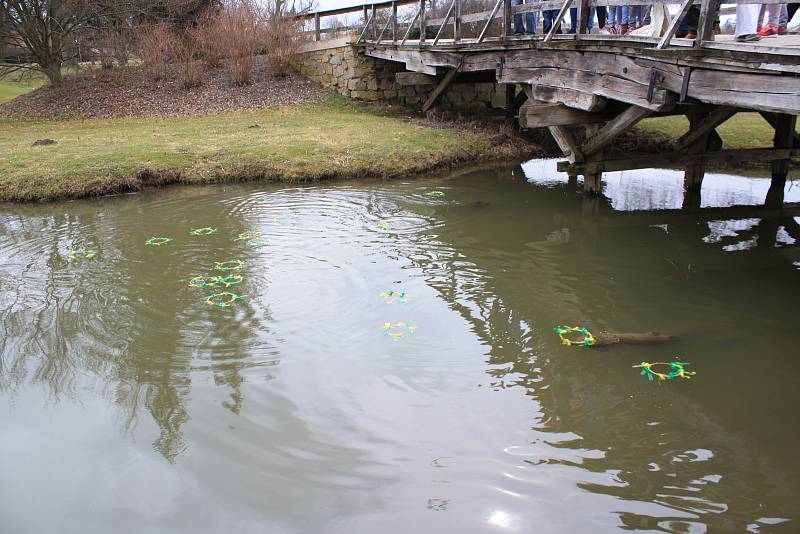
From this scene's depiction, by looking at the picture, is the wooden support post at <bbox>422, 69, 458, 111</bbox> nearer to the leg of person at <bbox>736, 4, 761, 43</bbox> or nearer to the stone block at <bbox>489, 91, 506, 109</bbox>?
the stone block at <bbox>489, 91, 506, 109</bbox>

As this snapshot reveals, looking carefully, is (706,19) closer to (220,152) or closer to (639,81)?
(639,81)

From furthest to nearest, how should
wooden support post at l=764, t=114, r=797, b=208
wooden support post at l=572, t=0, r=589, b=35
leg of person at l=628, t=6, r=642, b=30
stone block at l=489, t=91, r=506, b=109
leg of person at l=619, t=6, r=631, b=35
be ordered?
stone block at l=489, t=91, r=506, b=109 < wooden support post at l=764, t=114, r=797, b=208 < leg of person at l=628, t=6, r=642, b=30 < leg of person at l=619, t=6, r=631, b=35 < wooden support post at l=572, t=0, r=589, b=35

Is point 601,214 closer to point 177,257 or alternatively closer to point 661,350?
point 661,350

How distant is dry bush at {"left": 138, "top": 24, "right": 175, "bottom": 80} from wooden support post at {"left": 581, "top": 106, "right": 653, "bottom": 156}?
1708 cm

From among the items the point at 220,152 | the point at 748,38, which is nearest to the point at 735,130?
the point at 748,38

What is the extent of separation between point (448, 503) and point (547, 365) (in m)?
1.90

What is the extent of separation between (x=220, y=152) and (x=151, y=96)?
931 centimetres

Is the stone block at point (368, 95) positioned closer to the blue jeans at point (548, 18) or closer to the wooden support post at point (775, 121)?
the blue jeans at point (548, 18)

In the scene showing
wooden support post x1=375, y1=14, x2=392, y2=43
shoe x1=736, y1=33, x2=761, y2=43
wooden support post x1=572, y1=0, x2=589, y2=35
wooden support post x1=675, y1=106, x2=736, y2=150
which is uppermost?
wooden support post x1=375, y1=14, x2=392, y2=43

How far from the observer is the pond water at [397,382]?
3.75m

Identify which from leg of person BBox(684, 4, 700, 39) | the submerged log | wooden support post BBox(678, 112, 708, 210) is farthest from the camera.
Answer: wooden support post BBox(678, 112, 708, 210)

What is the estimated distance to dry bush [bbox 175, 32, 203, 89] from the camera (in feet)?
69.6

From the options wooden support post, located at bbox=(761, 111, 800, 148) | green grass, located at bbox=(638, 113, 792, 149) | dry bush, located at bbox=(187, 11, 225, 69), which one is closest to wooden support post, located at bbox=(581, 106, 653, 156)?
wooden support post, located at bbox=(761, 111, 800, 148)

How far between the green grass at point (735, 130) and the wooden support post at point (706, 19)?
871 cm
